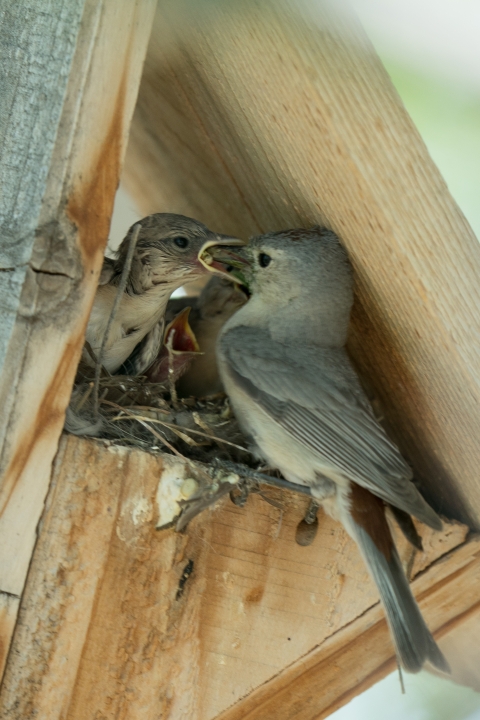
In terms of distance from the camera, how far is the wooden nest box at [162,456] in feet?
6.20

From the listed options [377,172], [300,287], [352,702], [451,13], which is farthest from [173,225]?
[451,13]

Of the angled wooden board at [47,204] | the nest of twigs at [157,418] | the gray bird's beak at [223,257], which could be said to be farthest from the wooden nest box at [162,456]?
the gray bird's beak at [223,257]

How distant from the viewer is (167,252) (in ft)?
11.0

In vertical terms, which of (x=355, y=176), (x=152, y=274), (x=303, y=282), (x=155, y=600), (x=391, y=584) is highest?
(x=355, y=176)

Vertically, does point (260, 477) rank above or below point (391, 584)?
above

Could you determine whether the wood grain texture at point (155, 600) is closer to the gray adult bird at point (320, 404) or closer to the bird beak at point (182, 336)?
the gray adult bird at point (320, 404)

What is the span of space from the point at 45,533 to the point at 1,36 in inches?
45.7

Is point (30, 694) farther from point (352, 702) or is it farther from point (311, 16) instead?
point (311, 16)

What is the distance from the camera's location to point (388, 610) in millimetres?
2293

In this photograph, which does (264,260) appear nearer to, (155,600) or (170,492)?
(170,492)

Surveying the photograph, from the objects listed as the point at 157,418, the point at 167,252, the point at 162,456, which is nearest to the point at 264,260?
the point at 167,252

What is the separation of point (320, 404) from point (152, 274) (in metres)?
1.04

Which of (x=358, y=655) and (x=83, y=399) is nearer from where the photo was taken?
Result: (x=83, y=399)

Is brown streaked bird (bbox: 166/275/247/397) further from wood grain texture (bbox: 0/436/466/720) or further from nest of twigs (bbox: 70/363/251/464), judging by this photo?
wood grain texture (bbox: 0/436/466/720)
